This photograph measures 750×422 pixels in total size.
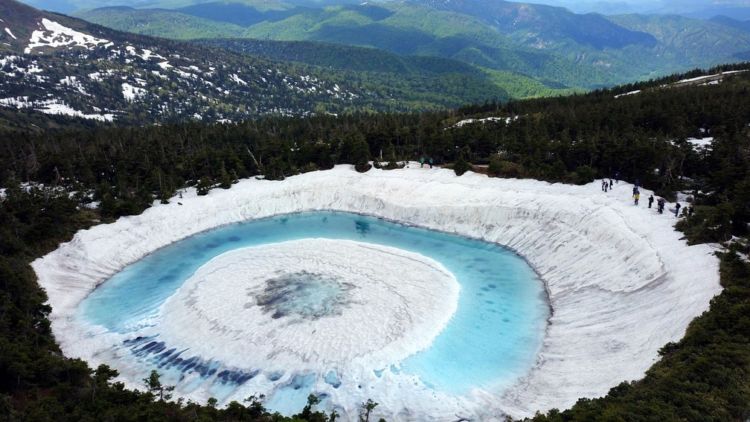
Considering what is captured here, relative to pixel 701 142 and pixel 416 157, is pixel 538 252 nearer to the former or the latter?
pixel 701 142

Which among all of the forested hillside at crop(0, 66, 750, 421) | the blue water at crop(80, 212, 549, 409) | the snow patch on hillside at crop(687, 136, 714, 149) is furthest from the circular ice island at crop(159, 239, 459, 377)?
the snow patch on hillside at crop(687, 136, 714, 149)

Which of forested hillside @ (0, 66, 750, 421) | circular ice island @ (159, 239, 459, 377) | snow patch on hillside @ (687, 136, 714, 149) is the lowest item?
circular ice island @ (159, 239, 459, 377)

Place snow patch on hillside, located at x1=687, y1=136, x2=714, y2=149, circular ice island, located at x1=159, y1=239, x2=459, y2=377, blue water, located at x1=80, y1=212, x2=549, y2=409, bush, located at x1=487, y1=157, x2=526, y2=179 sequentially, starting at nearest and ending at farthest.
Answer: blue water, located at x1=80, y1=212, x2=549, y2=409, circular ice island, located at x1=159, y1=239, x2=459, y2=377, snow patch on hillside, located at x1=687, y1=136, x2=714, y2=149, bush, located at x1=487, y1=157, x2=526, y2=179

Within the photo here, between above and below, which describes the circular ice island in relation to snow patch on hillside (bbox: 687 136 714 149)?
below

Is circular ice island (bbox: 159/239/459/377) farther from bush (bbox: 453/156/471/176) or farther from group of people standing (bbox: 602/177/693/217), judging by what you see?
bush (bbox: 453/156/471/176)

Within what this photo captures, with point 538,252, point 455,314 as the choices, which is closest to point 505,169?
point 538,252

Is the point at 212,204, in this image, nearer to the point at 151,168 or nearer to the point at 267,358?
the point at 151,168

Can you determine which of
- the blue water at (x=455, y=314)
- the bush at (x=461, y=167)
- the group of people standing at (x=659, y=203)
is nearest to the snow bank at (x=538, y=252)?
the group of people standing at (x=659, y=203)

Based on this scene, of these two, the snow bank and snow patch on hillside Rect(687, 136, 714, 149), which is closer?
the snow bank
